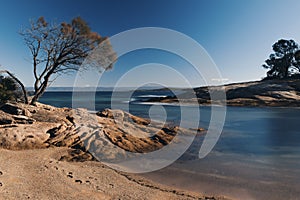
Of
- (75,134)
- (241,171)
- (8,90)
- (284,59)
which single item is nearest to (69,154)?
(75,134)

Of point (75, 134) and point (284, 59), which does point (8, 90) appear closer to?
point (75, 134)

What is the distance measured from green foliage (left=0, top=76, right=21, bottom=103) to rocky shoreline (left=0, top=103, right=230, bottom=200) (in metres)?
5.34

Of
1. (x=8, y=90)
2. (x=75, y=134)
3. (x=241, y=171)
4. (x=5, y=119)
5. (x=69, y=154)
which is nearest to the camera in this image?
(x=241, y=171)

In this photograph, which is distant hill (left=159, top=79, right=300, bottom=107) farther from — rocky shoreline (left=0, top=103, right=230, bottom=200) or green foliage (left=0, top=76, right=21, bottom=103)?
green foliage (left=0, top=76, right=21, bottom=103)

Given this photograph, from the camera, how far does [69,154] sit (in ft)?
32.7

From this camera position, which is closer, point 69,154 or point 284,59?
point 69,154

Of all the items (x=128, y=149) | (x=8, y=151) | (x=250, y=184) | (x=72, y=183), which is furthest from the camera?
(x=128, y=149)

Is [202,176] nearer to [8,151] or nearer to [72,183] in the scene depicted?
[72,183]

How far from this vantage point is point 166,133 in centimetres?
1579

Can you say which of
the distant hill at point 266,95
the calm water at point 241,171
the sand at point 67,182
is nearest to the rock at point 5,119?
the sand at point 67,182

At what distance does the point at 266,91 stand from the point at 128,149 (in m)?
54.6

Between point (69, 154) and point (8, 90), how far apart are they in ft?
40.7

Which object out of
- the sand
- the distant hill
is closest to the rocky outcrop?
the sand

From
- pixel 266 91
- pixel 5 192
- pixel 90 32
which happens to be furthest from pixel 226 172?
pixel 266 91
